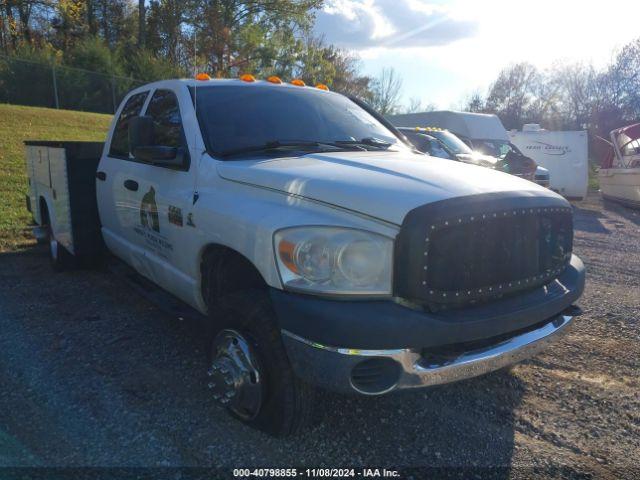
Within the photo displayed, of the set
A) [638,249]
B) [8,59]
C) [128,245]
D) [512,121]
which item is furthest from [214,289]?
[512,121]

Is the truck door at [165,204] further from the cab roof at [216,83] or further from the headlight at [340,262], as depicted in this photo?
the headlight at [340,262]

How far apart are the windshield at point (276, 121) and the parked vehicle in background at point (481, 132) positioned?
1004cm

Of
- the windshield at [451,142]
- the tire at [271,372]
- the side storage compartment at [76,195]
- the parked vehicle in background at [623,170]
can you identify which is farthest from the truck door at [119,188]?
the parked vehicle in background at [623,170]

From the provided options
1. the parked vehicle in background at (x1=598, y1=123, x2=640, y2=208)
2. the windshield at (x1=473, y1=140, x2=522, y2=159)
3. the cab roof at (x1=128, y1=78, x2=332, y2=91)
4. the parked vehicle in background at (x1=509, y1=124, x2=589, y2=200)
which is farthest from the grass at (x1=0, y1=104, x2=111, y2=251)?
the parked vehicle in background at (x1=598, y1=123, x2=640, y2=208)

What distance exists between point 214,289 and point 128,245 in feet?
4.83

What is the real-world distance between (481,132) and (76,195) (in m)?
14.2

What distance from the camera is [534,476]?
8.72ft

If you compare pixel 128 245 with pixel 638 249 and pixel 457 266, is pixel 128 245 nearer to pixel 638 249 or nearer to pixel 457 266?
pixel 457 266

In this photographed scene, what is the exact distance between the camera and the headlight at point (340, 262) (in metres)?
2.46

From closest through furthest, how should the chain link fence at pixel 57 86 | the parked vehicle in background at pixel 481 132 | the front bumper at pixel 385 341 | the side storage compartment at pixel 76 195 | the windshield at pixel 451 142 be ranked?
the front bumper at pixel 385 341
the side storage compartment at pixel 76 195
the windshield at pixel 451 142
the parked vehicle in background at pixel 481 132
the chain link fence at pixel 57 86

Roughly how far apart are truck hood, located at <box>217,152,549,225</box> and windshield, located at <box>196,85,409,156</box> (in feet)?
1.10

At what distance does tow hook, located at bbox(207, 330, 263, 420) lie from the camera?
9.18 feet

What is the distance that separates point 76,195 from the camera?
5.30 m

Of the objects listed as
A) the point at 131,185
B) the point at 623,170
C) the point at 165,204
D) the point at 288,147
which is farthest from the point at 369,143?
the point at 623,170
